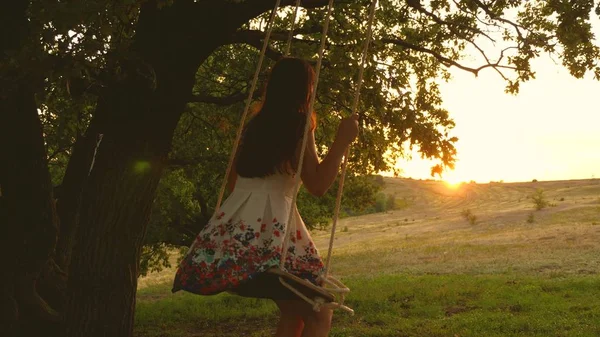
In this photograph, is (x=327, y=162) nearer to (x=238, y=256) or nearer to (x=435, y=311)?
(x=238, y=256)

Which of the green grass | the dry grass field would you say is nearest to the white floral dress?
the green grass

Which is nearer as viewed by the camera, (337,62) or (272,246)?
(272,246)

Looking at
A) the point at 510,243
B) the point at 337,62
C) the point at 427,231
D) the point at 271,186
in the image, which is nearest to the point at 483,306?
the point at 337,62

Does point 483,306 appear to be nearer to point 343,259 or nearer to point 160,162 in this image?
point 160,162

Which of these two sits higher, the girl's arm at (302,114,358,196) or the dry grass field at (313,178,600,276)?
the girl's arm at (302,114,358,196)

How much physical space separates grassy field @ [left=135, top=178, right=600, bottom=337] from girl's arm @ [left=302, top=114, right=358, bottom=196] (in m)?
8.16

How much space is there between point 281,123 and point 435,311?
1177 centimetres

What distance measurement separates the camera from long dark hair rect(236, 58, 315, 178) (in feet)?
11.6

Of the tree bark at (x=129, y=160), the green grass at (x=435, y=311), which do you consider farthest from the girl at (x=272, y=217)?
the green grass at (x=435, y=311)

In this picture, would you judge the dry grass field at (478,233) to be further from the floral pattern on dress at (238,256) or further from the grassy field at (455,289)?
the floral pattern on dress at (238,256)

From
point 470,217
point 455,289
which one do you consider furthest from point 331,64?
point 470,217

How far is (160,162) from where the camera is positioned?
6945 mm

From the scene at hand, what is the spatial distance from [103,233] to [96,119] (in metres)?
1.28

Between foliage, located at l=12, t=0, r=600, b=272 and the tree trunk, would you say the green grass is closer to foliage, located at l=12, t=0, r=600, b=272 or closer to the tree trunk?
foliage, located at l=12, t=0, r=600, b=272
